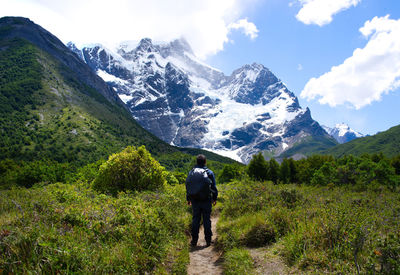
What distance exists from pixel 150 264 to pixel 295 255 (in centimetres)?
274

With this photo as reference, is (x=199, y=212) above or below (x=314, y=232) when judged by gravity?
above

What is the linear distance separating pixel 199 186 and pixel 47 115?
142m

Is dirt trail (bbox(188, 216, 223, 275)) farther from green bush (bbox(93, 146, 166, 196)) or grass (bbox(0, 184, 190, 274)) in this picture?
green bush (bbox(93, 146, 166, 196))

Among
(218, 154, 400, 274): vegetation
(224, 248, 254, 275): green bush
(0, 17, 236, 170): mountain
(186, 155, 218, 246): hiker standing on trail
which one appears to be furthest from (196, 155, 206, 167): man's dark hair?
(0, 17, 236, 170): mountain

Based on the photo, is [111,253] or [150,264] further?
[150,264]

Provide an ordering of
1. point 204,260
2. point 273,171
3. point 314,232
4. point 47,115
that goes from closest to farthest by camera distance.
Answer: point 314,232 → point 204,260 → point 273,171 → point 47,115

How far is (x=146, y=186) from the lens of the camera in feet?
40.9

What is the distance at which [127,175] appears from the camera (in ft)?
40.3

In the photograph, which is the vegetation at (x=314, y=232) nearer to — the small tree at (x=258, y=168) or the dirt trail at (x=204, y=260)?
the dirt trail at (x=204, y=260)

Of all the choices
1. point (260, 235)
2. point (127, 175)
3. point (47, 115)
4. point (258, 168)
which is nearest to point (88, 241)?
point (260, 235)

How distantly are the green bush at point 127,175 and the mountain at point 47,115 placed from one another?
101 meters

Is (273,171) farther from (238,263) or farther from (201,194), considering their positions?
(238,263)

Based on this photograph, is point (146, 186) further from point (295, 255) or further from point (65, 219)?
point (295, 255)

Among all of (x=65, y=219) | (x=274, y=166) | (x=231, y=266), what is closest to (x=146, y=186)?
(x=65, y=219)
